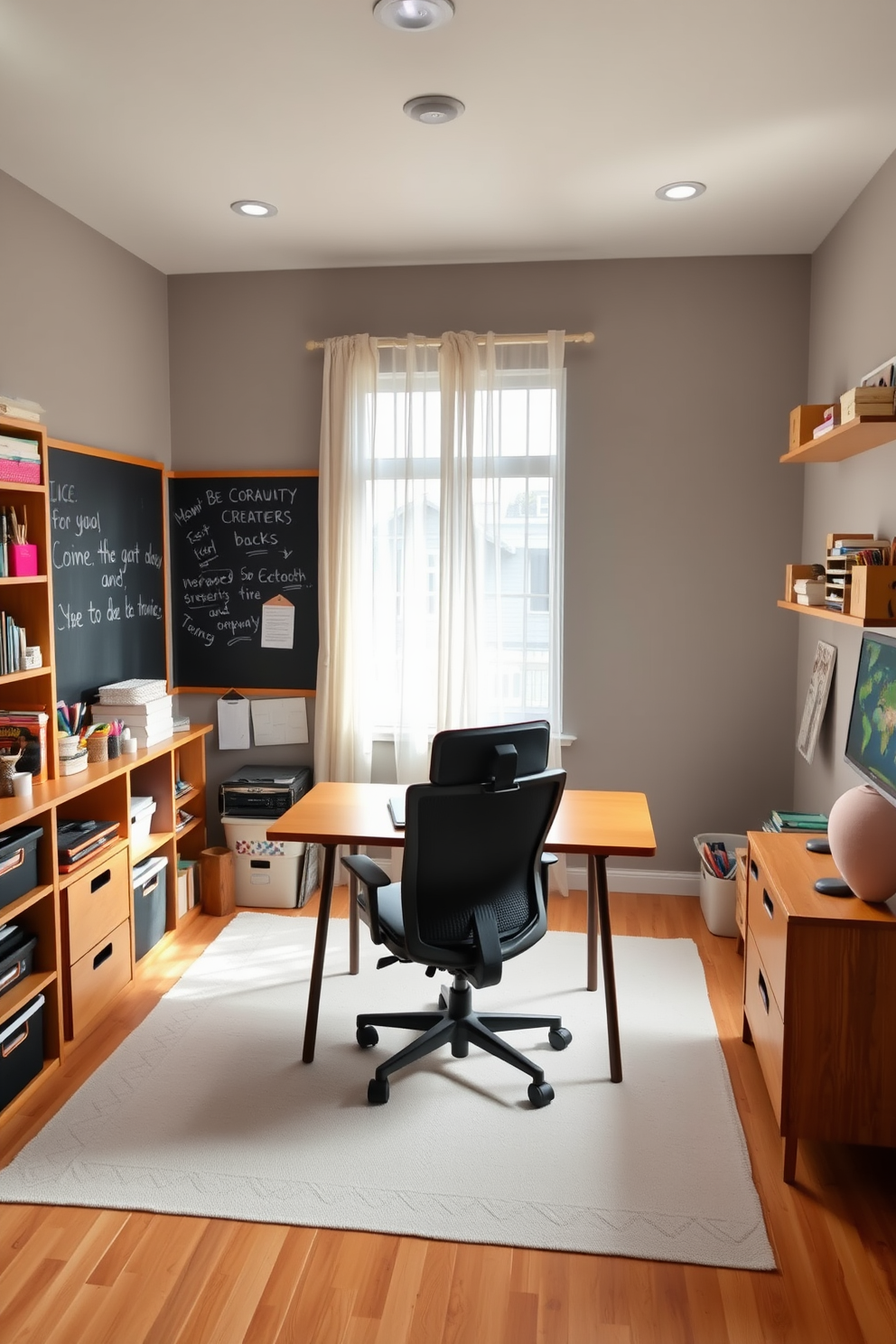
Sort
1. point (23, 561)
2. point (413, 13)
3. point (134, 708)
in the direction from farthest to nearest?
point (134, 708)
point (23, 561)
point (413, 13)

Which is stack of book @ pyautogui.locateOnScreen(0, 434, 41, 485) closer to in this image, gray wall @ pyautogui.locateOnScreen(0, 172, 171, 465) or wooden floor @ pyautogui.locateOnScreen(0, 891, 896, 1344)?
gray wall @ pyautogui.locateOnScreen(0, 172, 171, 465)

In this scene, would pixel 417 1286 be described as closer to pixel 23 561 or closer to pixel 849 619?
pixel 849 619

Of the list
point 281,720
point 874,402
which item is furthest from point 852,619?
point 281,720

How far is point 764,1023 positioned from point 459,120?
8.64 feet

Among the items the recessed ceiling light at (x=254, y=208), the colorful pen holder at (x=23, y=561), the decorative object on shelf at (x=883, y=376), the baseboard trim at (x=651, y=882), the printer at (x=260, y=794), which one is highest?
the recessed ceiling light at (x=254, y=208)

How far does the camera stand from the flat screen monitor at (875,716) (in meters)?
2.62

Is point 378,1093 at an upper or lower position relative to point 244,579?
lower

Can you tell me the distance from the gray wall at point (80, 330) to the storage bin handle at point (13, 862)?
1481 millimetres

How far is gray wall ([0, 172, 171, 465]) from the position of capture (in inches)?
123

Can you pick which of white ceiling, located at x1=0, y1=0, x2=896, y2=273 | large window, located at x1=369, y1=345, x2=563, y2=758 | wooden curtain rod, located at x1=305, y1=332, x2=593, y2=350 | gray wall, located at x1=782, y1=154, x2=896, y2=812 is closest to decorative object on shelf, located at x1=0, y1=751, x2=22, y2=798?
large window, located at x1=369, y1=345, x2=563, y2=758

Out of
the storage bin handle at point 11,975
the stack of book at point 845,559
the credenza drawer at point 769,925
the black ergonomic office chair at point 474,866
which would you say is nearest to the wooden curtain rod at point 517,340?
the stack of book at point 845,559

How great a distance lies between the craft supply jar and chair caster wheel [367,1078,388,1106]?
1.47 m

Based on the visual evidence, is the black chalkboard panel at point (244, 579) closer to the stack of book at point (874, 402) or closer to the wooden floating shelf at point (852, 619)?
the wooden floating shelf at point (852, 619)

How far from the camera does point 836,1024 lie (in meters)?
2.27
